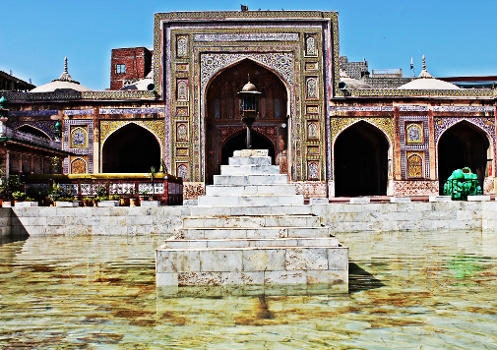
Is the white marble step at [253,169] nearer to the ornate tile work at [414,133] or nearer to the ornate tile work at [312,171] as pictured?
the ornate tile work at [312,171]

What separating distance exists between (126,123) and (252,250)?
53.7 ft

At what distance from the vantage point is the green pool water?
3.60 metres

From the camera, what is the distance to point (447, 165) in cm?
2466

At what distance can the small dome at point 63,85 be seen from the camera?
23438mm

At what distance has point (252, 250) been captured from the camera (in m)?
5.52

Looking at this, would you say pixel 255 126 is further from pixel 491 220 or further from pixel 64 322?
pixel 64 322

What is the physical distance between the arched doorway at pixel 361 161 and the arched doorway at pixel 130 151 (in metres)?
9.38

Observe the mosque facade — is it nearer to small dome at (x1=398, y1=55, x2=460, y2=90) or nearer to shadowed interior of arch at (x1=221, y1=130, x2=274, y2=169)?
shadowed interior of arch at (x1=221, y1=130, x2=274, y2=169)

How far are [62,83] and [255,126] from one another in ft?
33.4

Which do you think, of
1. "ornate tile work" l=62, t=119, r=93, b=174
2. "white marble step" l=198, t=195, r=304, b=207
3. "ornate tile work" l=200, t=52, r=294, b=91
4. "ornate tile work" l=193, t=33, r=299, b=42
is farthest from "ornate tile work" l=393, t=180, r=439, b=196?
"white marble step" l=198, t=195, r=304, b=207

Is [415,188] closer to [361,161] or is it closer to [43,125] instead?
[361,161]

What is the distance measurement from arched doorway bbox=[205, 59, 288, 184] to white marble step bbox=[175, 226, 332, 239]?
51.7 feet

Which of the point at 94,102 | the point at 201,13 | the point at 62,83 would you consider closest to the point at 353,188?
the point at 201,13

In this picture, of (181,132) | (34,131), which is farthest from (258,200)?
(34,131)
